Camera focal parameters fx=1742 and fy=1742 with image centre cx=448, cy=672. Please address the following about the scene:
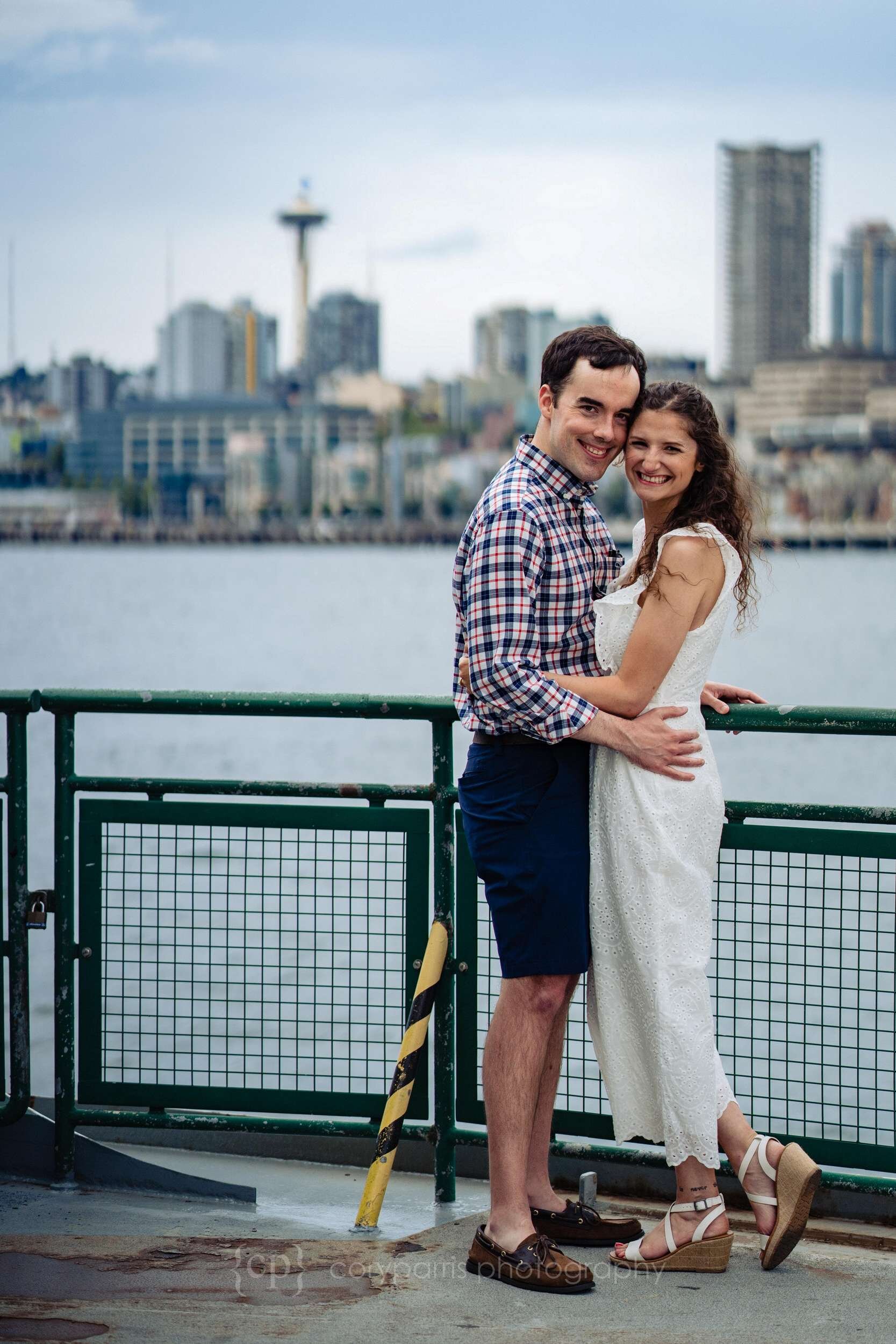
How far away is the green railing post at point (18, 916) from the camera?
Answer: 14.8 ft

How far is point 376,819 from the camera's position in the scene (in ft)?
14.4

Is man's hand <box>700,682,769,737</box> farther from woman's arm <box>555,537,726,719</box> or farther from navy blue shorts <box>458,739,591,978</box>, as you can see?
navy blue shorts <box>458,739,591,978</box>

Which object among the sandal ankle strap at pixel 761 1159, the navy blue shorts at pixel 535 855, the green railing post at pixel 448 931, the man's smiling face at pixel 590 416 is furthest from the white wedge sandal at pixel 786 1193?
the man's smiling face at pixel 590 416

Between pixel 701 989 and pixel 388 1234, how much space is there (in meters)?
1.02

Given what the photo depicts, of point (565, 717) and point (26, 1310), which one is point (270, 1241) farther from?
point (565, 717)

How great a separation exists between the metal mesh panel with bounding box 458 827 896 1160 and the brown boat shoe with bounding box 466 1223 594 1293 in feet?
1.77

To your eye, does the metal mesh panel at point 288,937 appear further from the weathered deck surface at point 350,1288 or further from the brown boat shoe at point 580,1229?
the brown boat shoe at point 580,1229

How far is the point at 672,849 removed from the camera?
12.4 feet

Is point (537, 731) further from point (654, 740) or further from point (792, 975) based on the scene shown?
point (792, 975)

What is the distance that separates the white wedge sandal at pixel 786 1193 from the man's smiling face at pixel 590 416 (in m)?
1.56

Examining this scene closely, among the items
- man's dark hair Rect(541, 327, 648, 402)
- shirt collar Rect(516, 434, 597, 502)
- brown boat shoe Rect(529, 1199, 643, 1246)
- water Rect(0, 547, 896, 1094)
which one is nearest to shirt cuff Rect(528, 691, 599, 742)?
shirt collar Rect(516, 434, 597, 502)

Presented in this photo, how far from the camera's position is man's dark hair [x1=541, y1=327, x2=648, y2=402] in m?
3.78

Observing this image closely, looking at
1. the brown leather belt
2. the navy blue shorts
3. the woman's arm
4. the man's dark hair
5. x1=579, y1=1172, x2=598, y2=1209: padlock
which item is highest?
the man's dark hair

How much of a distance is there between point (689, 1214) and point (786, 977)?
66cm
